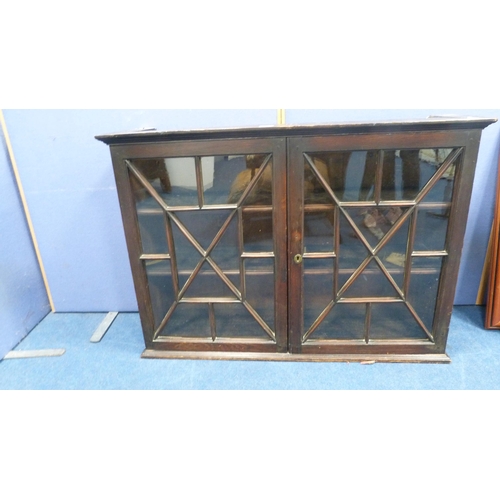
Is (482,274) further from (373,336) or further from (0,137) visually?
(0,137)

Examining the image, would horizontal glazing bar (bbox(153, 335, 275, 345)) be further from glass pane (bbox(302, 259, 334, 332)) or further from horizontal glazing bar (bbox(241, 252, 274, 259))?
horizontal glazing bar (bbox(241, 252, 274, 259))

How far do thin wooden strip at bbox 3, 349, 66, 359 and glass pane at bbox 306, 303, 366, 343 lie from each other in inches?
45.9

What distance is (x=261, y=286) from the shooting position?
4.51ft

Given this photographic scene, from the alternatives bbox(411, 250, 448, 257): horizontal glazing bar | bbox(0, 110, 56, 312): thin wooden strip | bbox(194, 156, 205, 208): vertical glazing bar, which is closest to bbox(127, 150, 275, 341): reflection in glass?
bbox(194, 156, 205, 208): vertical glazing bar

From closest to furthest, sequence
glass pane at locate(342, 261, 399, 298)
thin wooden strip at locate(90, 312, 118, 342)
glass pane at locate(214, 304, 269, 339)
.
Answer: glass pane at locate(342, 261, 399, 298)
glass pane at locate(214, 304, 269, 339)
thin wooden strip at locate(90, 312, 118, 342)

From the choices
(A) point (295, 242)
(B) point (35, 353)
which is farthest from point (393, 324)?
(B) point (35, 353)

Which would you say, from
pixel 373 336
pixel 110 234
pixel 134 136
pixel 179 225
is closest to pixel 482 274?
pixel 373 336

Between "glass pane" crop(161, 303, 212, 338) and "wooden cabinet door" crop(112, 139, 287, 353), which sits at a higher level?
"wooden cabinet door" crop(112, 139, 287, 353)

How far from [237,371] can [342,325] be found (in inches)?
19.4

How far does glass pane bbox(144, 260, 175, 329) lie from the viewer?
4.50 ft

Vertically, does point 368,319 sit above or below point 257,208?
below

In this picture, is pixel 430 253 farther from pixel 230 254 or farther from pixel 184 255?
pixel 184 255

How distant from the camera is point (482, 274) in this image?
1669mm

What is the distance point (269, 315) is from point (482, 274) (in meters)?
1.15
